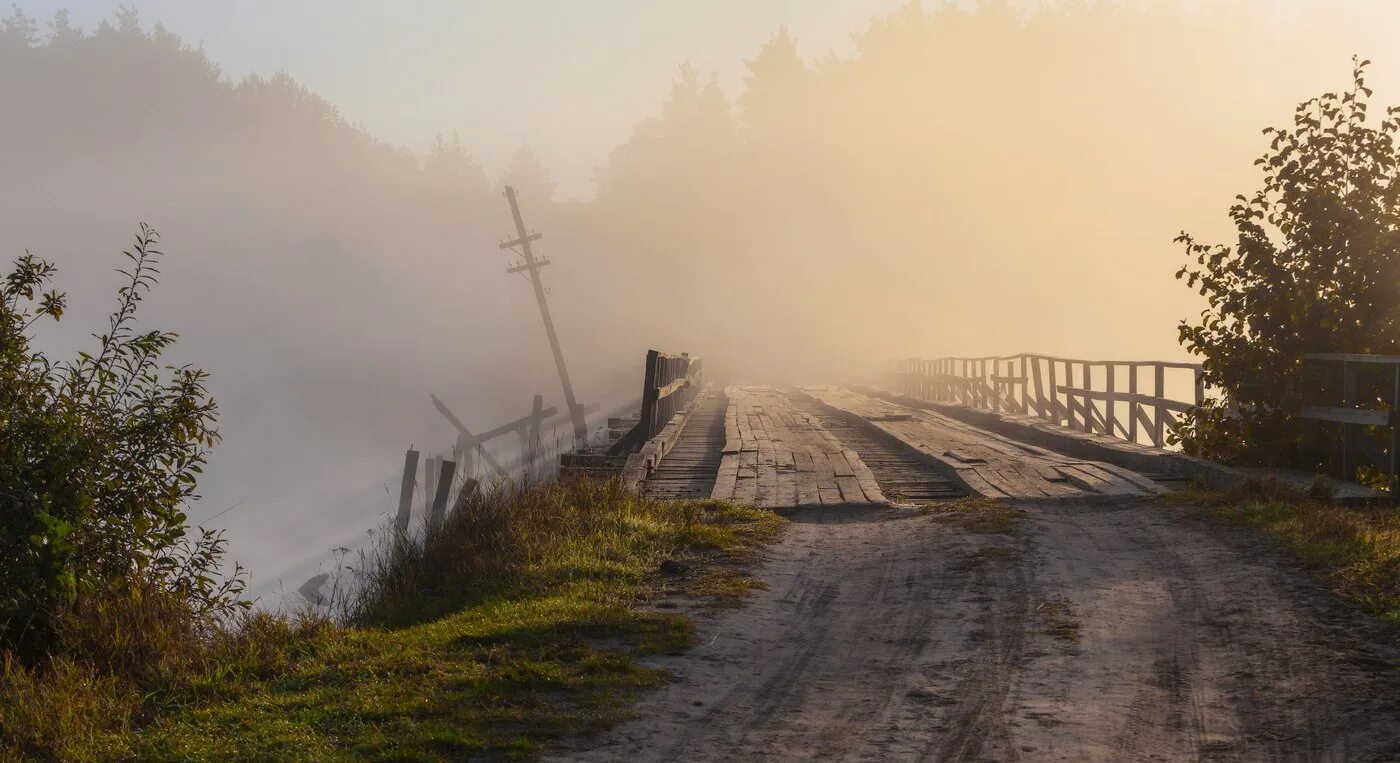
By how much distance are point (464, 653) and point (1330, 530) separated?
5887 millimetres

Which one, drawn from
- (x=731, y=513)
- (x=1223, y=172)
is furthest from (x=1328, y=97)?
(x=1223, y=172)

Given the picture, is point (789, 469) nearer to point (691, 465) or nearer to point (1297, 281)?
point (691, 465)

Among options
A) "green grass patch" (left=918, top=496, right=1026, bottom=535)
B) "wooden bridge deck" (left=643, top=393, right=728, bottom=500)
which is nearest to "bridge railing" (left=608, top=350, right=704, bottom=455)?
"wooden bridge deck" (left=643, top=393, right=728, bottom=500)

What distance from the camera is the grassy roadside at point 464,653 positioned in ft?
17.7

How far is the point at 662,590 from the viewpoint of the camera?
842 cm

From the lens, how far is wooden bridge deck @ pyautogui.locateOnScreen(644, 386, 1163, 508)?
1234cm

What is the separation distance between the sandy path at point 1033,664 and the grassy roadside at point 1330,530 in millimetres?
232

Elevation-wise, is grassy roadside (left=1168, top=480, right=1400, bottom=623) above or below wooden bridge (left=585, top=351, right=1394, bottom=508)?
below

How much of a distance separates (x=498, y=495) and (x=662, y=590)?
3125 millimetres

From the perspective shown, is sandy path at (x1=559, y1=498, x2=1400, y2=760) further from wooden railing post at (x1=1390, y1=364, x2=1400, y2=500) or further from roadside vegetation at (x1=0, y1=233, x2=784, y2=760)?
wooden railing post at (x1=1390, y1=364, x2=1400, y2=500)

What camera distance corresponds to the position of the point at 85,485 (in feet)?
25.2

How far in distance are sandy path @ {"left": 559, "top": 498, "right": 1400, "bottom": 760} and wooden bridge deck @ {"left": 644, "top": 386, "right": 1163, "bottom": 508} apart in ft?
9.23

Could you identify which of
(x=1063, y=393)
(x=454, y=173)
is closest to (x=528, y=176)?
(x=454, y=173)

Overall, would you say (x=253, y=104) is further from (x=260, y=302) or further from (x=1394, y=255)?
(x=1394, y=255)
